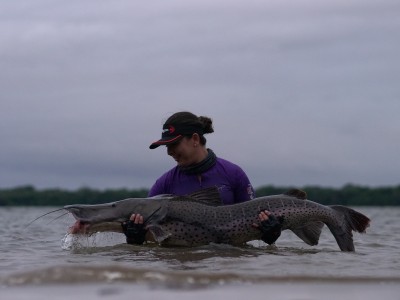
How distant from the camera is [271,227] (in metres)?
9.53

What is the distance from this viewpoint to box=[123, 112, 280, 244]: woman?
9844 mm

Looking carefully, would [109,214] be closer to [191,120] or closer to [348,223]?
[191,120]

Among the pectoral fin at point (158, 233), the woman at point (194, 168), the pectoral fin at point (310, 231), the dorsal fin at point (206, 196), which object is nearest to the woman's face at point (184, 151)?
the woman at point (194, 168)

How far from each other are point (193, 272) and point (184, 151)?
2.74m

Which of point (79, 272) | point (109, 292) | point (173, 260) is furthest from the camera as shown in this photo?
point (173, 260)

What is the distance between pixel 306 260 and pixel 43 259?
2.84m

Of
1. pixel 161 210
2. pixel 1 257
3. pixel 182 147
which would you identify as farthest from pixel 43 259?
pixel 182 147

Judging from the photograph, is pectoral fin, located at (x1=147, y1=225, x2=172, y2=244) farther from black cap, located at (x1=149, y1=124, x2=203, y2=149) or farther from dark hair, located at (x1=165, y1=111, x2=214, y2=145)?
dark hair, located at (x1=165, y1=111, x2=214, y2=145)

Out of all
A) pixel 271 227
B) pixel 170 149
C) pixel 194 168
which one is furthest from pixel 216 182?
pixel 271 227

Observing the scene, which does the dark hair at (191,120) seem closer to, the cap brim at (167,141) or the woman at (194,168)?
the woman at (194,168)

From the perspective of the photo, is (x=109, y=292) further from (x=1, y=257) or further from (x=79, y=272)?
(x=1, y=257)

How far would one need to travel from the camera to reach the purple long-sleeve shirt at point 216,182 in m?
10.1

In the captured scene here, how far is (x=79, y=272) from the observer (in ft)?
22.7

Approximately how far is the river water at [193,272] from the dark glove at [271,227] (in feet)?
0.67
